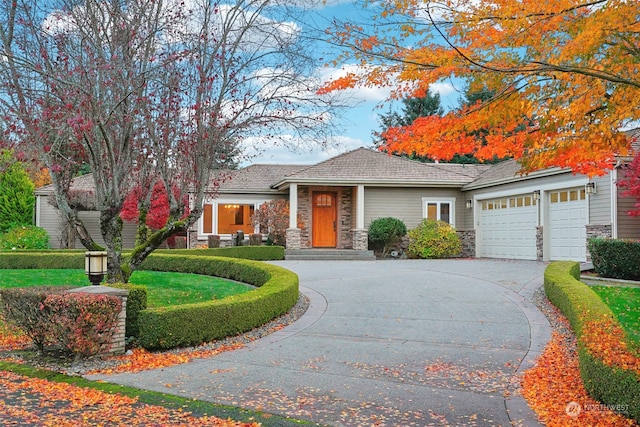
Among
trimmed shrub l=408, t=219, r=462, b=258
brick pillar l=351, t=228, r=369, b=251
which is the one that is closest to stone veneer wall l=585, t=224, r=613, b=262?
trimmed shrub l=408, t=219, r=462, b=258

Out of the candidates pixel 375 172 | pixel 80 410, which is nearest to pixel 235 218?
pixel 375 172

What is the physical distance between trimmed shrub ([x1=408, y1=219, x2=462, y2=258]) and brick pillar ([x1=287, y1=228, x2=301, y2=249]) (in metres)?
4.18

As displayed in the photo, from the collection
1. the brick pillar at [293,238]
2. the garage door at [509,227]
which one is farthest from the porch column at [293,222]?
the garage door at [509,227]

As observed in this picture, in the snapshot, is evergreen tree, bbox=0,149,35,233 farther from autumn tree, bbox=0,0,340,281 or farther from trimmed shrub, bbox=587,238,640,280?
trimmed shrub, bbox=587,238,640,280

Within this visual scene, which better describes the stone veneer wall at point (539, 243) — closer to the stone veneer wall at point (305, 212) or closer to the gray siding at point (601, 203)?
the gray siding at point (601, 203)

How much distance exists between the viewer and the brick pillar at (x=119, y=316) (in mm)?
6801

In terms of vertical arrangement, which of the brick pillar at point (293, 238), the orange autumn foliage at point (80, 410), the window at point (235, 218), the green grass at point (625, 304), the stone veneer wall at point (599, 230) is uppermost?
the window at point (235, 218)

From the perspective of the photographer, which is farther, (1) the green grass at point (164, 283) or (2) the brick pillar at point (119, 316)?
(1) the green grass at point (164, 283)

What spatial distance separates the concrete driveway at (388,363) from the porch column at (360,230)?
9.25 m

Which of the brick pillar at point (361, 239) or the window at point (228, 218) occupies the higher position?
the window at point (228, 218)

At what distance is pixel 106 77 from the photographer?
8.25 m

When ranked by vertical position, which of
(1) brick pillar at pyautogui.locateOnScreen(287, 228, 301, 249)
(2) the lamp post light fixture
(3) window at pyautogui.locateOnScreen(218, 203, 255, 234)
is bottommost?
(2) the lamp post light fixture

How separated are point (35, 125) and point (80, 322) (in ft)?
11.6

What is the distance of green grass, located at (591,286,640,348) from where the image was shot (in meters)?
8.00
